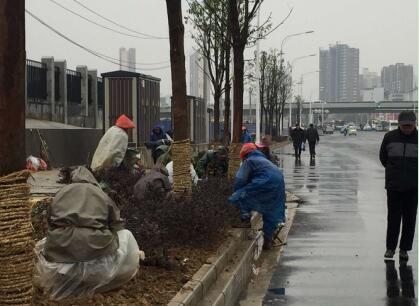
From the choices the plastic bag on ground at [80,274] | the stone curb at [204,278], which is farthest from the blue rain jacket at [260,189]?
the plastic bag on ground at [80,274]

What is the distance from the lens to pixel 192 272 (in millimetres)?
5820

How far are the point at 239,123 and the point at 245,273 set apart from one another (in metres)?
5.51

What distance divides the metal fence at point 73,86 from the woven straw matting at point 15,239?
22.6 m

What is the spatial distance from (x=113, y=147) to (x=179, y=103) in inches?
67.0

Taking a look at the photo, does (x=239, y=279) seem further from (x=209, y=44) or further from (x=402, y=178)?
(x=209, y=44)

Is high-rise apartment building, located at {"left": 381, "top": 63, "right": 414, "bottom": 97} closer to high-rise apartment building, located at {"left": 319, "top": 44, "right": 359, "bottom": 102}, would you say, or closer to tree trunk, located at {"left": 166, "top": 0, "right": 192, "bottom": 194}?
high-rise apartment building, located at {"left": 319, "top": 44, "right": 359, "bottom": 102}

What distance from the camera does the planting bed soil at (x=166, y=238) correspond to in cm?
477

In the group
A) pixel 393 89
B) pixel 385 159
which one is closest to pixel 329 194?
pixel 385 159

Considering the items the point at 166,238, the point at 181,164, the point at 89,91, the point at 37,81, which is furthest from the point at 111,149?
the point at 89,91

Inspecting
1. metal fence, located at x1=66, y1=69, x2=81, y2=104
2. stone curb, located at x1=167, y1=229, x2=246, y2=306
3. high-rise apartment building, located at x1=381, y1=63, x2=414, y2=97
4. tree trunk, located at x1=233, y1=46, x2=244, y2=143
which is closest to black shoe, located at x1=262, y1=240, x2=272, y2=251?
stone curb, located at x1=167, y1=229, x2=246, y2=306

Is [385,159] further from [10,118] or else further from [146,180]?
[10,118]

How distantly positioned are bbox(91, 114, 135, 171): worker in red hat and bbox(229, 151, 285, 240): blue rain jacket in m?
2.13

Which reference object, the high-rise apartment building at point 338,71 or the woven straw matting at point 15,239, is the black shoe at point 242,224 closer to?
the woven straw matting at point 15,239

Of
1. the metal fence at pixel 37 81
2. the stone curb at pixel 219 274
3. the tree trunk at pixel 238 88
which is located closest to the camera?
the stone curb at pixel 219 274
